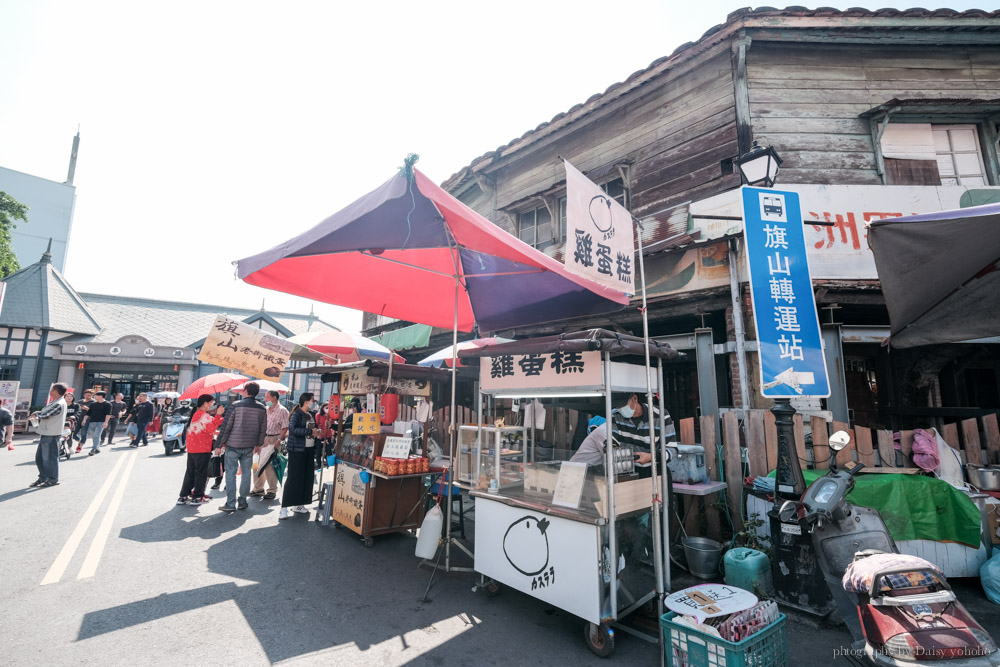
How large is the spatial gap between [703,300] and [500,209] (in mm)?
6127

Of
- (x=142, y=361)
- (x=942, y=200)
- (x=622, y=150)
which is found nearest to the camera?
(x=942, y=200)

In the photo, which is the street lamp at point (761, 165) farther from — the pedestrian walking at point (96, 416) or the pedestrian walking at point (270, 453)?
the pedestrian walking at point (96, 416)

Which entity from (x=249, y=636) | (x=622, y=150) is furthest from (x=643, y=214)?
(x=249, y=636)

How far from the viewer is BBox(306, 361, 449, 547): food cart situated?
20.2 ft

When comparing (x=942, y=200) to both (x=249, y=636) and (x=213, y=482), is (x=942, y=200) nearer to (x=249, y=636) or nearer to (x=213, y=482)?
(x=249, y=636)

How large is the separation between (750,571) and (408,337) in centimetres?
1200

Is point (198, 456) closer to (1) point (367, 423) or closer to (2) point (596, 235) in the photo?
(1) point (367, 423)

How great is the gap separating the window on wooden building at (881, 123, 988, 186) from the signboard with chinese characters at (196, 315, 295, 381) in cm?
1144

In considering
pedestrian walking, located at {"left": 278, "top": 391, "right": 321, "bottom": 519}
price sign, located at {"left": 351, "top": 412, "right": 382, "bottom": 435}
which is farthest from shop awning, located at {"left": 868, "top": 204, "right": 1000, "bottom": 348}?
pedestrian walking, located at {"left": 278, "top": 391, "right": 321, "bottom": 519}

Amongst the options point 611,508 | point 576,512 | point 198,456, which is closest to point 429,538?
point 576,512

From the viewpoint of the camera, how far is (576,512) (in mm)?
3938

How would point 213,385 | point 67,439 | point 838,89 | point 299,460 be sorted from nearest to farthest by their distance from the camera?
point 299,460
point 838,89
point 213,385
point 67,439

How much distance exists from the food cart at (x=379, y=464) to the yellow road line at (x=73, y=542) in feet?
9.74

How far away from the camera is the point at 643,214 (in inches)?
372
